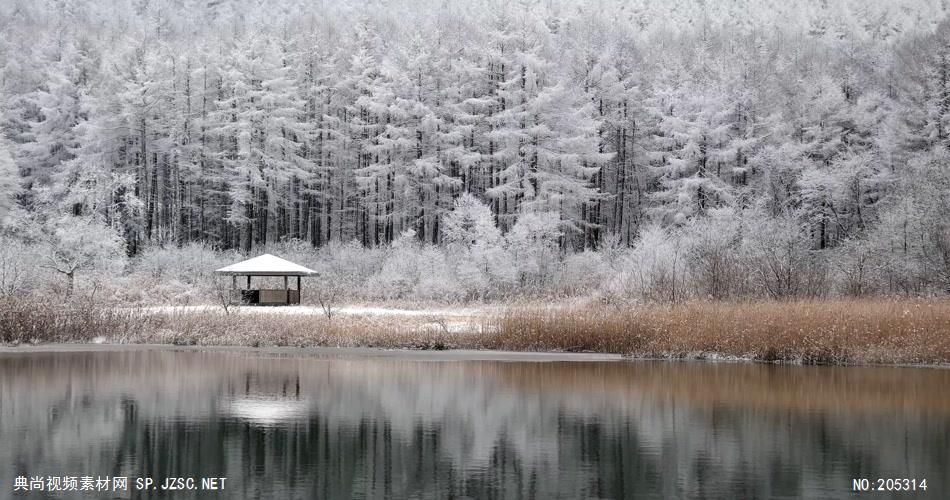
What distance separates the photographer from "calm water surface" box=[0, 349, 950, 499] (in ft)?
42.3

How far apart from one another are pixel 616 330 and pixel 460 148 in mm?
27559

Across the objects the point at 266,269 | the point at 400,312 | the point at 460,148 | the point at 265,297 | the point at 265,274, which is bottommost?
the point at 400,312

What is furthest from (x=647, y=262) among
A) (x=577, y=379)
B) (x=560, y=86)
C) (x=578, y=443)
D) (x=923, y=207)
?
(x=578, y=443)

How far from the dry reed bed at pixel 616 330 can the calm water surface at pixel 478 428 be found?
4.11 ft

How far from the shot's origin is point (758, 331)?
26641 millimetres

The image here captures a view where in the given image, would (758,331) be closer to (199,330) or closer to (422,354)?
(422,354)

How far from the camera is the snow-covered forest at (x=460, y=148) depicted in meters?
46.4

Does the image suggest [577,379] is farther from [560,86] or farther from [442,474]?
[560,86]

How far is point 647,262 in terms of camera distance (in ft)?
134

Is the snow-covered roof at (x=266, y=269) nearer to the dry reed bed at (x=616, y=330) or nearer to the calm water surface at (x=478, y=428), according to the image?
the dry reed bed at (x=616, y=330)

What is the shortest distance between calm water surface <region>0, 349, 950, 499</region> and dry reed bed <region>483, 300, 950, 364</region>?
1108 millimetres

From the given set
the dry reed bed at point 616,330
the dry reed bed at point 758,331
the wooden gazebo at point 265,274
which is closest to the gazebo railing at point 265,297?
the wooden gazebo at point 265,274

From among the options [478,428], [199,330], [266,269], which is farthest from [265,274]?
[478,428]

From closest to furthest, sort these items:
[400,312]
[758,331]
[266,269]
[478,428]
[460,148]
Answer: [478,428] → [758,331] → [400,312] → [266,269] → [460,148]
